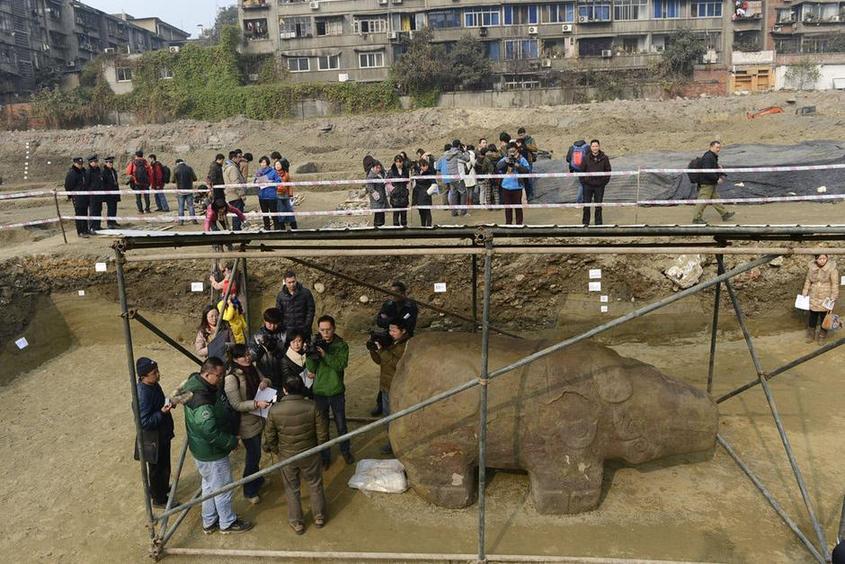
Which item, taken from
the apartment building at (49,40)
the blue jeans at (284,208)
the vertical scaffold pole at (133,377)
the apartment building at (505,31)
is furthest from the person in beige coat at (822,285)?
the apartment building at (49,40)

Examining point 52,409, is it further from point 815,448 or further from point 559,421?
point 815,448

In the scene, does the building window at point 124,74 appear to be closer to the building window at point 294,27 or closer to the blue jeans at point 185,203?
the building window at point 294,27

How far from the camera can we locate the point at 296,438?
602 centimetres

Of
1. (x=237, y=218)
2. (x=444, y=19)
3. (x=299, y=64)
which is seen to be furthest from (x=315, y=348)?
(x=299, y=64)

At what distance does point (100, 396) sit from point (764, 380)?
29.9ft

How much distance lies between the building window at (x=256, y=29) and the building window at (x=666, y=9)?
25.8 meters

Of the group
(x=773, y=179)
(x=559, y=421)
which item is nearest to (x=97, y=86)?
(x=773, y=179)

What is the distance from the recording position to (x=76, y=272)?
12.2 meters

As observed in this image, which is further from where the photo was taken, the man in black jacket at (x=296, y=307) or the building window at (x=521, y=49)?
the building window at (x=521, y=49)

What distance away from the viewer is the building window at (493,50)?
4178 cm

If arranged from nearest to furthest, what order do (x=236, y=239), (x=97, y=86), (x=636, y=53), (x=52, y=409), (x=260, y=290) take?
(x=236, y=239) < (x=52, y=409) < (x=260, y=290) < (x=636, y=53) < (x=97, y=86)

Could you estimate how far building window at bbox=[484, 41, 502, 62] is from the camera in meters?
41.8

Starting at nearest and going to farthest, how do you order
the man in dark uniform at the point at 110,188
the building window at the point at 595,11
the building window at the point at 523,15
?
the man in dark uniform at the point at 110,188, the building window at the point at 595,11, the building window at the point at 523,15

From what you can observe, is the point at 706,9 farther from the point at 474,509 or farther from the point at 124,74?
the point at 474,509
